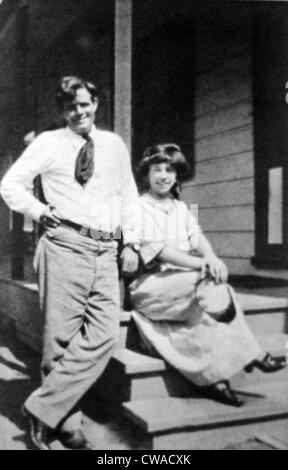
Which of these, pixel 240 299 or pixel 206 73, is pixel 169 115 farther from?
pixel 240 299

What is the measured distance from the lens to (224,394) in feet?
8.37

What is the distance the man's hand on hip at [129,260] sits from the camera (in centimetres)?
266

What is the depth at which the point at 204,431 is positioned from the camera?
2473 millimetres

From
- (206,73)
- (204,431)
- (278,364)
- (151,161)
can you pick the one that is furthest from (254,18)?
(204,431)

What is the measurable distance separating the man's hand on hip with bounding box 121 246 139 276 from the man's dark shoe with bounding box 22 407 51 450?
2.62 feet

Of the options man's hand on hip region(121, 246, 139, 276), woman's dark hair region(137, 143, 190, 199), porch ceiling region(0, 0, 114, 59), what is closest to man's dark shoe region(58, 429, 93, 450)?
man's hand on hip region(121, 246, 139, 276)

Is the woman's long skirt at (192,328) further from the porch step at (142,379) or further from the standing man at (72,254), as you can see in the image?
the standing man at (72,254)

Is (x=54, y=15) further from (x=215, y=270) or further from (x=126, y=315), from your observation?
(x=215, y=270)

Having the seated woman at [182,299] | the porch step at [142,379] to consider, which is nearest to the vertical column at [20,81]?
the seated woman at [182,299]

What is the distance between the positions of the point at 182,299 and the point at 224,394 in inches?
19.2

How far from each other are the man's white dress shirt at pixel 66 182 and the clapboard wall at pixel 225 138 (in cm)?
210

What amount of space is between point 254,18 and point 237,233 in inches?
69.6

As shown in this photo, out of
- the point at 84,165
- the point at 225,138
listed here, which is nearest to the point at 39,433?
the point at 84,165

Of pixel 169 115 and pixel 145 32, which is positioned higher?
pixel 145 32
